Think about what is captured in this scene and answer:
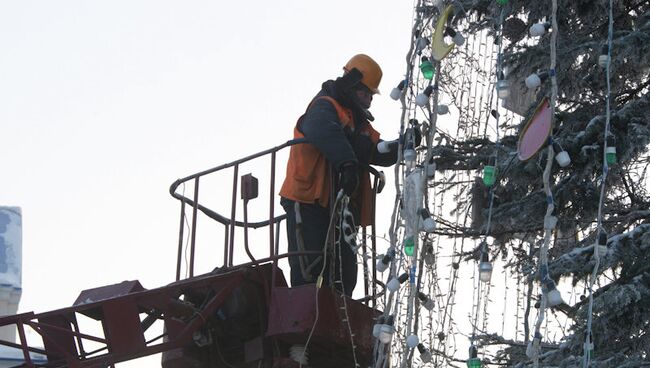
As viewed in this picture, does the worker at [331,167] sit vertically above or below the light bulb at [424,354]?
above

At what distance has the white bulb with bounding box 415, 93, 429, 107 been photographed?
8945 mm

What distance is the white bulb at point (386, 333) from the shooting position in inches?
345

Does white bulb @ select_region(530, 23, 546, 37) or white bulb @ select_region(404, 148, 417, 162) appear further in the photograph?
white bulb @ select_region(404, 148, 417, 162)

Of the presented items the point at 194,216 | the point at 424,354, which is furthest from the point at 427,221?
the point at 194,216

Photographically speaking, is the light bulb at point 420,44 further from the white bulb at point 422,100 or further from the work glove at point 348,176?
the work glove at point 348,176

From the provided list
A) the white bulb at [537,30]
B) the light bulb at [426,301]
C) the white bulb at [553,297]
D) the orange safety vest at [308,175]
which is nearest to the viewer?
the white bulb at [553,297]

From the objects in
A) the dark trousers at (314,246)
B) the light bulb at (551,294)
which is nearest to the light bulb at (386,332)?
the light bulb at (551,294)

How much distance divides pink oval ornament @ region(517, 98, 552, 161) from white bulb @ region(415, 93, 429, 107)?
0.61 m

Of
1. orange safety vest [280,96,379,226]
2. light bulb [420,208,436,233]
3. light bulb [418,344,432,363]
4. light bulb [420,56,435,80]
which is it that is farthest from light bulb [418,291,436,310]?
orange safety vest [280,96,379,226]

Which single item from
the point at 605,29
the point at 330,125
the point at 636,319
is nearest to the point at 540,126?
the point at 636,319

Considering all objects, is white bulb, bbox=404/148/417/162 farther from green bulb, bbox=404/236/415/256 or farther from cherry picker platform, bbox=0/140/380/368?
cherry picker platform, bbox=0/140/380/368

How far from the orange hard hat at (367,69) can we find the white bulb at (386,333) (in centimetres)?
370

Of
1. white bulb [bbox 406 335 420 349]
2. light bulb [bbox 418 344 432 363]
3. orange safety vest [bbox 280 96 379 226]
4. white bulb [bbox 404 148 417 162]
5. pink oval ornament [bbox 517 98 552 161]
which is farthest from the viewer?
orange safety vest [bbox 280 96 379 226]

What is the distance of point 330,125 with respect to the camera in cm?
1162
